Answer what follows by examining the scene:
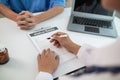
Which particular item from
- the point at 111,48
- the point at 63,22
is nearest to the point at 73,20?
the point at 63,22

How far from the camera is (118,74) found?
469 mm

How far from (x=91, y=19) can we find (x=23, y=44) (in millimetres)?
509

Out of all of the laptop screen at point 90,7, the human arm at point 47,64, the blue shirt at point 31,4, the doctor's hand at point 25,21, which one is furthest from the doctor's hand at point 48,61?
the blue shirt at point 31,4

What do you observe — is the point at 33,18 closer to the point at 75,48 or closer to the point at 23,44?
the point at 23,44

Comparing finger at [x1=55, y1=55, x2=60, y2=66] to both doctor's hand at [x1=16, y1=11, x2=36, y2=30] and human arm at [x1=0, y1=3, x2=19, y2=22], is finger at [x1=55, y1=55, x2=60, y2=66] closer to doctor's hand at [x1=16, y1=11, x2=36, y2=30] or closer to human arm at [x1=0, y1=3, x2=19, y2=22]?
doctor's hand at [x1=16, y1=11, x2=36, y2=30]

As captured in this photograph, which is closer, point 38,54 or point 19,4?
point 38,54

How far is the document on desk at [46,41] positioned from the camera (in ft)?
3.14

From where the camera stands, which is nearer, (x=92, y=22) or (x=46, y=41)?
(x=46, y=41)

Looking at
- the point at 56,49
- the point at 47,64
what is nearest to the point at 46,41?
the point at 56,49

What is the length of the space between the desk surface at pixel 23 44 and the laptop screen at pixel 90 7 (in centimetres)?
12

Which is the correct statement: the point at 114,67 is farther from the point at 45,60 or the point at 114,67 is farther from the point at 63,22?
the point at 63,22

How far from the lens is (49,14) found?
1282 millimetres

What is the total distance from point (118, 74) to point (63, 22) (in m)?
0.81

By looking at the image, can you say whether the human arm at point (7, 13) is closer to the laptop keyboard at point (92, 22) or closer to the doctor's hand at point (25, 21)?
the doctor's hand at point (25, 21)
